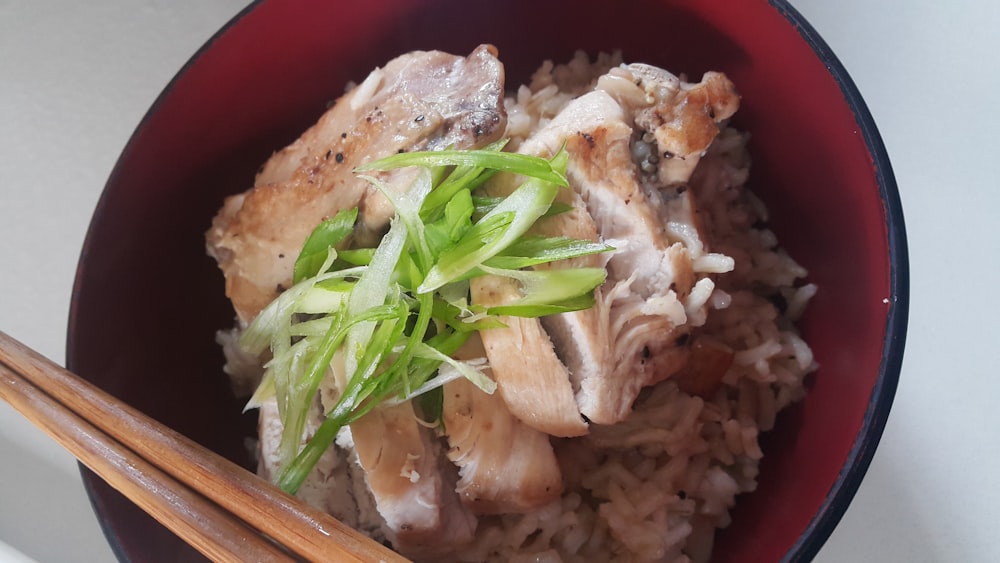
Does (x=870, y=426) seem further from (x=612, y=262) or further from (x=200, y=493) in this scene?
(x=200, y=493)

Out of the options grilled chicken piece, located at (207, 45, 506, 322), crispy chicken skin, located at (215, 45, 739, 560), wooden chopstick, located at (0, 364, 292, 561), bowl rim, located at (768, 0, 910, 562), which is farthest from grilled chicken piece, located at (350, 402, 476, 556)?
bowl rim, located at (768, 0, 910, 562)

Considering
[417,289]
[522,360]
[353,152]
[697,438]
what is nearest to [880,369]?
[697,438]

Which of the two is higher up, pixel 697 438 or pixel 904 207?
pixel 904 207

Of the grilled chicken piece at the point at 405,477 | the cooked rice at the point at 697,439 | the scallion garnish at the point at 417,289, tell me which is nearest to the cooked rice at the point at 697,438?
the cooked rice at the point at 697,439

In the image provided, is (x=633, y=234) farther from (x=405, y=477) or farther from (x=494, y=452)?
(x=405, y=477)

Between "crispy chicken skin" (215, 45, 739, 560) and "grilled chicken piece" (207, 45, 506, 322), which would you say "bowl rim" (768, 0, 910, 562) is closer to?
"crispy chicken skin" (215, 45, 739, 560)

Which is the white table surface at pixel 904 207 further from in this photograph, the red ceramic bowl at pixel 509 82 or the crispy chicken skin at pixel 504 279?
the crispy chicken skin at pixel 504 279

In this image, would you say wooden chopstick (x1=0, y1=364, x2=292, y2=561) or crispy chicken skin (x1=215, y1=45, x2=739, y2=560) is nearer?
wooden chopstick (x1=0, y1=364, x2=292, y2=561)
